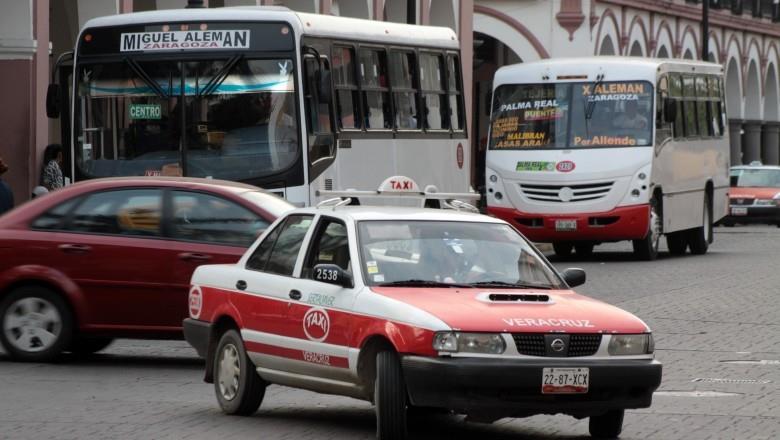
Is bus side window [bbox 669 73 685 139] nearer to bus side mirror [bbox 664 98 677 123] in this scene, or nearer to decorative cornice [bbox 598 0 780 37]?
bus side mirror [bbox 664 98 677 123]

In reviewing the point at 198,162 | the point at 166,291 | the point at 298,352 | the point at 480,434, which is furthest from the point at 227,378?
the point at 198,162

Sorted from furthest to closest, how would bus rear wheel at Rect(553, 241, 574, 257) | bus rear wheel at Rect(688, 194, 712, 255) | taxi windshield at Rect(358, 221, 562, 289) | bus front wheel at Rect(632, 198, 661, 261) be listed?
bus rear wheel at Rect(688, 194, 712, 255) < bus rear wheel at Rect(553, 241, 574, 257) < bus front wheel at Rect(632, 198, 661, 261) < taxi windshield at Rect(358, 221, 562, 289)

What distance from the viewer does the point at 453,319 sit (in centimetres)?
995

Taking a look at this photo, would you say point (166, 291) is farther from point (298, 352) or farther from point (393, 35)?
point (393, 35)

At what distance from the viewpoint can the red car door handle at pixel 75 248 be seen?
48.3 feet

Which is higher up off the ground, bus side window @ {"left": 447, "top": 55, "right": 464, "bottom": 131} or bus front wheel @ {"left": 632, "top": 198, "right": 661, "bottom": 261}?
bus side window @ {"left": 447, "top": 55, "right": 464, "bottom": 131}

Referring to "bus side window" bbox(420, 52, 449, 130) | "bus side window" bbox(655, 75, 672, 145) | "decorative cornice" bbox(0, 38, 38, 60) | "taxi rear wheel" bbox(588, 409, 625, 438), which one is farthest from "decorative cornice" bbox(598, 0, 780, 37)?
"taxi rear wheel" bbox(588, 409, 625, 438)

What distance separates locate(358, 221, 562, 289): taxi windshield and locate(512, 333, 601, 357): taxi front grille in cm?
93

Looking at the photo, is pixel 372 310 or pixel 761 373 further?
pixel 761 373

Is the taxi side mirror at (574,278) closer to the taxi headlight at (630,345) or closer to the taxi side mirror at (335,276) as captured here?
the taxi headlight at (630,345)

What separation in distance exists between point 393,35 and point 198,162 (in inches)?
156

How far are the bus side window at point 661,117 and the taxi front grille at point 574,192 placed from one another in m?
1.21

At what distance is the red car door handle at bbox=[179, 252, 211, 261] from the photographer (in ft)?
47.7

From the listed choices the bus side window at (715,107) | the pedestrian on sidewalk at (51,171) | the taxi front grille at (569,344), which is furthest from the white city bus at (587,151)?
the taxi front grille at (569,344)
